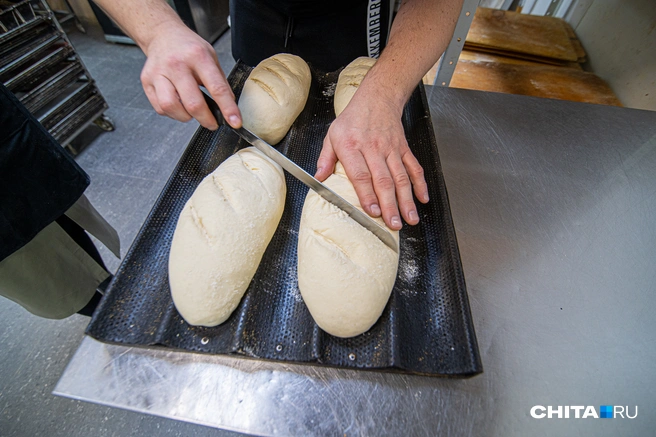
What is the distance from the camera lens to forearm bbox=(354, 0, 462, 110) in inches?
44.9

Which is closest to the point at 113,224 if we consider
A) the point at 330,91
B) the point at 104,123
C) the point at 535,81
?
the point at 104,123

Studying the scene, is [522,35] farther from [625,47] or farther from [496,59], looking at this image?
[625,47]

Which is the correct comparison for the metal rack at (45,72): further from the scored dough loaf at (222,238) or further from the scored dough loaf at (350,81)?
the scored dough loaf at (350,81)

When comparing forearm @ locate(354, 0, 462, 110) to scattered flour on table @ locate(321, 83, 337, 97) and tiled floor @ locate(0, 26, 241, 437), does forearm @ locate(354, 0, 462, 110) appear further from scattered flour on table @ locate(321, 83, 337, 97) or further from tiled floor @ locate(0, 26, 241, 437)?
tiled floor @ locate(0, 26, 241, 437)

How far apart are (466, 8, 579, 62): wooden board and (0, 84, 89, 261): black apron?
239 cm

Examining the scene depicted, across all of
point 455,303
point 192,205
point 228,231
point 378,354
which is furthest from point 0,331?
point 455,303

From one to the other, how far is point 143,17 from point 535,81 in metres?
2.07

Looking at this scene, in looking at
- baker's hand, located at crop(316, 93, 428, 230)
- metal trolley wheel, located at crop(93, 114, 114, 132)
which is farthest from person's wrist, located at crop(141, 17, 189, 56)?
metal trolley wheel, located at crop(93, 114, 114, 132)

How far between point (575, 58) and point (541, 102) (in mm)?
882

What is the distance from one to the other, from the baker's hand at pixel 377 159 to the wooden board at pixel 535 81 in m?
1.06

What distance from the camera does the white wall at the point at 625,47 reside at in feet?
5.64

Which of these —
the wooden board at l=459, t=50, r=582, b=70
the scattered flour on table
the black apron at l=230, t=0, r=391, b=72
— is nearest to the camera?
the black apron at l=230, t=0, r=391, b=72

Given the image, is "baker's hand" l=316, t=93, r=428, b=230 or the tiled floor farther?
the tiled floor

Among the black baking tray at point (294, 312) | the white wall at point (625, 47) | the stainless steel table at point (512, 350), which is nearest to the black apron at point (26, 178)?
the black baking tray at point (294, 312)
